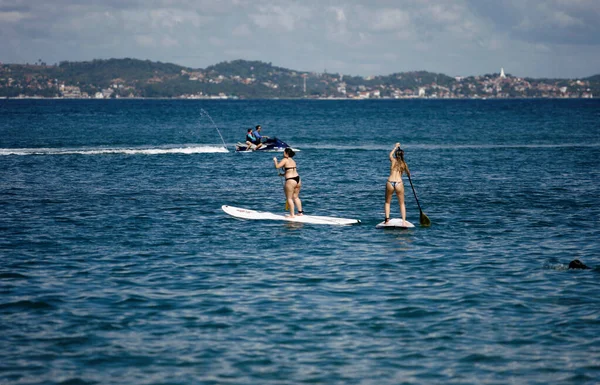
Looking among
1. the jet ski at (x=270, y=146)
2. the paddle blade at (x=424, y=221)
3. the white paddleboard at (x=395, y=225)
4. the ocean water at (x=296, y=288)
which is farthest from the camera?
the jet ski at (x=270, y=146)

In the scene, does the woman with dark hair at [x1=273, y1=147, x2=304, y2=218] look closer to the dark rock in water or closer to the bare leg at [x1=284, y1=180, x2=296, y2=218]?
Result: the bare leg at [x1=284, y1=180, x2=296, y2=218]

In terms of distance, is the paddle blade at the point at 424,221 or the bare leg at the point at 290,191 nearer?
the paddle blade at the point at 424,221

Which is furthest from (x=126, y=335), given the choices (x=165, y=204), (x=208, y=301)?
(x=165, y=204)

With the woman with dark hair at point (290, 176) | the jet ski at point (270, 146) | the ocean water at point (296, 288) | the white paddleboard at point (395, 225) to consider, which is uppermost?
the woman with dark hair at point (290, 176)

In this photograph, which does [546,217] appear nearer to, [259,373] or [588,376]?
[588,376]

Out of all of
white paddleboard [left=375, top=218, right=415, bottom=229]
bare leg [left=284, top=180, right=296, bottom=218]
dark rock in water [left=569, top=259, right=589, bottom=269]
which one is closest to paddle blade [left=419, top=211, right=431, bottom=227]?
white paddleboard [left=375, top=218, right=415, bottom=229]

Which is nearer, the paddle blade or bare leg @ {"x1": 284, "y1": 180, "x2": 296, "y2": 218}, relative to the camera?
the paddle blade

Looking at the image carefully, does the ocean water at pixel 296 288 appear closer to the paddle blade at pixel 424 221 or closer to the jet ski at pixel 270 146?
the paddle blade at pixel 424 221

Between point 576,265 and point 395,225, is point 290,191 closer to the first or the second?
point 395,225

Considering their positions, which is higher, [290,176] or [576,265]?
[290,176]

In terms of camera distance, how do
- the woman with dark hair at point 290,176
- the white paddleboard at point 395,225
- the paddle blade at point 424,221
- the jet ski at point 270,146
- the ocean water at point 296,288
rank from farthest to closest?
the jet ski at point 270,146
the woman with dark hair at point 290,176
the paddle blade at point 424,221
the white paddleboard at point 395,225
the ocean water at point 296,288

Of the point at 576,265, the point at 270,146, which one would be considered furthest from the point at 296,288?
the point at 270,146

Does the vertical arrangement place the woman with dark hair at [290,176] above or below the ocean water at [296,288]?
above

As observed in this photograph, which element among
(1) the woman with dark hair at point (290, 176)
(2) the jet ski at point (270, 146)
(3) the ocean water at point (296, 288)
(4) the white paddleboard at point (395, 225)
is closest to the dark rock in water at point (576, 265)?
(3) the ocean water at point (296, 288)
